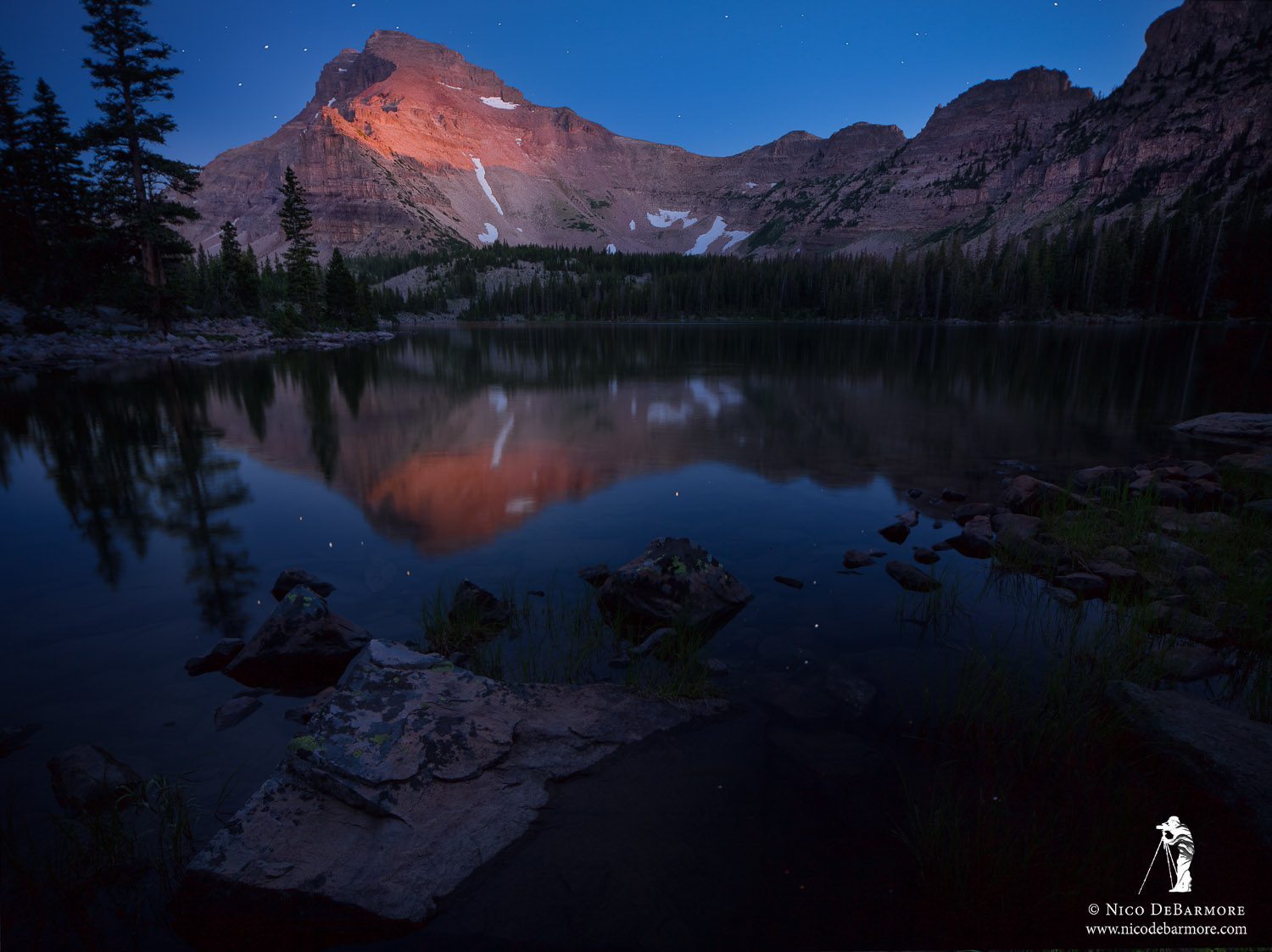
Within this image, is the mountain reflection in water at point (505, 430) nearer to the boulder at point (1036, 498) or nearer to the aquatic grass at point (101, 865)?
the boulder at point (1036, 498)

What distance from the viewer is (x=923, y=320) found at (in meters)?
131

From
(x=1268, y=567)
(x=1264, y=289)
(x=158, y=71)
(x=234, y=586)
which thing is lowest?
(x=234, y=586)

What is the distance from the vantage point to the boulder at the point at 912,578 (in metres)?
8.38

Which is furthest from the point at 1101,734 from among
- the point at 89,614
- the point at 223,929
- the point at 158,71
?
the point at 158,71

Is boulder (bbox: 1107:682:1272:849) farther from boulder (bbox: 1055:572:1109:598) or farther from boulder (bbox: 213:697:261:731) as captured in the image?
boulder (bbox: 213:697:261:731)

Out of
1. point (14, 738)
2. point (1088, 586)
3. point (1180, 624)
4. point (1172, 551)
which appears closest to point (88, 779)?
point (14, 738)

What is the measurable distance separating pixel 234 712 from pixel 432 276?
713ft

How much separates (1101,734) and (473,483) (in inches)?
473

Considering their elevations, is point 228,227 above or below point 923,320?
above

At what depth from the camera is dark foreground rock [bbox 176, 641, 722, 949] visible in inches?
145

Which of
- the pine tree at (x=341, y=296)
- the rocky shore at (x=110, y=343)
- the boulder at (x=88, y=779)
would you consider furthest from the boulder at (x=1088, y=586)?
the pine tree at (x=341, y=296)

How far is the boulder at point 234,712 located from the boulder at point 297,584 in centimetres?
261

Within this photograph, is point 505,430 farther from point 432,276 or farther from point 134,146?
point 432,276

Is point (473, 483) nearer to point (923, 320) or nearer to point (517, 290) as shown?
point (923, 320)
